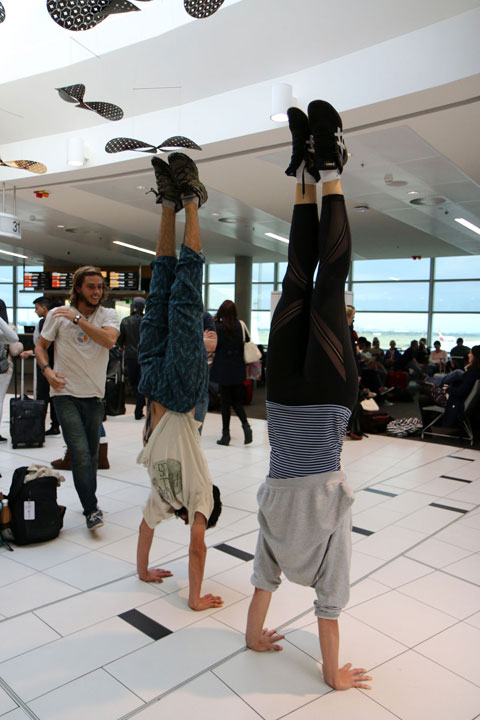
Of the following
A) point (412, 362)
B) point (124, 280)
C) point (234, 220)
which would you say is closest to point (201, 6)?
point (234, 220)

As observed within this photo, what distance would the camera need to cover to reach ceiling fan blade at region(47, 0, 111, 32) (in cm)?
241

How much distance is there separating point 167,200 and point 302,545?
4.85 ft

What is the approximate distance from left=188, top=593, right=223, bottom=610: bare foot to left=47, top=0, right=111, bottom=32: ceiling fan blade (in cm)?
270

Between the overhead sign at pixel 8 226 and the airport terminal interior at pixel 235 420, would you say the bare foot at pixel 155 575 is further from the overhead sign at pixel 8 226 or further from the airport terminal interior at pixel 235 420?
the overhead sign at pixel 8 226

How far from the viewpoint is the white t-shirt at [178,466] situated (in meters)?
2.26

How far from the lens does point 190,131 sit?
614cm

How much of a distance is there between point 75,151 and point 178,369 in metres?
5.58

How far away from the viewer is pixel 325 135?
1.61 metres

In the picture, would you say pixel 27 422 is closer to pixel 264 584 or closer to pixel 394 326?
pixel 264 584

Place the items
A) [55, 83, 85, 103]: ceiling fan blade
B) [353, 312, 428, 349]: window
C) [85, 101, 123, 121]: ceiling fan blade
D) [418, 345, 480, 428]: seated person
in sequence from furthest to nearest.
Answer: [353, 312, 428, 349]: window < [418, 345, 480, 428]: seated person < [85, 101, 123, 121]: ceiling fan blade < [55, 83, 85, 103]: ceiling fan blade

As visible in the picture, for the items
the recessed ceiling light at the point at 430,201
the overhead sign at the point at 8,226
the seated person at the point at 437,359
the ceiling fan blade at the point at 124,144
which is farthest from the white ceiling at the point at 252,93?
the seated person at the point at 437,359

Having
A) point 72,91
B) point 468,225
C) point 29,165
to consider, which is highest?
point 468,225

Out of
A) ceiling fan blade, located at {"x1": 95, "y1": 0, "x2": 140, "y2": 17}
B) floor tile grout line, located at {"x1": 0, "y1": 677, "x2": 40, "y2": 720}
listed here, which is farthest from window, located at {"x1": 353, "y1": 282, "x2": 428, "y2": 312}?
floor tile grout line, located at {"x1": 0, "y1": 677, "x2": 40, "y2": 720}

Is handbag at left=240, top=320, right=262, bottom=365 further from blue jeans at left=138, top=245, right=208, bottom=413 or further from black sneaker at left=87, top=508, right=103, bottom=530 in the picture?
blue jeans at left=138, top=245, right=208, bottom=413
